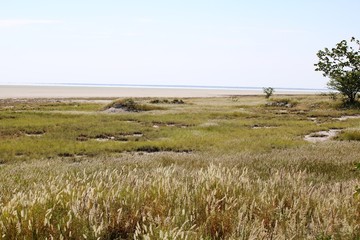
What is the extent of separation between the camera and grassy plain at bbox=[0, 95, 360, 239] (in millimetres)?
3502

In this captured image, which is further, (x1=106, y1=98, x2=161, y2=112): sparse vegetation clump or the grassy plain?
(x1=106, y1=98, x2=161, y2=112): sparse vegetation clump

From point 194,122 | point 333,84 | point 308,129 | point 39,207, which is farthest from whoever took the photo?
point 333,84

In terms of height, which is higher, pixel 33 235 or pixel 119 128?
pixel 33 235

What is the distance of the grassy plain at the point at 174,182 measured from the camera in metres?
3.50

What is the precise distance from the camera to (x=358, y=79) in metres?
32.0

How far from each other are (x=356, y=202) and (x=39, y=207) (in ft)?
12.2

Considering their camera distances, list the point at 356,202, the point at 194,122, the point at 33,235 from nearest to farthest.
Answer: the point at 33,235
the point at 356,202
the point at 194,122

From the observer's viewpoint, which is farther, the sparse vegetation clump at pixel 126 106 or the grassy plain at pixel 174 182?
the sparse vegetation clump at pixel 126 106

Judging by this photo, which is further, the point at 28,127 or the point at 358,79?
the point at 358,79

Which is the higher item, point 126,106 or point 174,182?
point 174,182

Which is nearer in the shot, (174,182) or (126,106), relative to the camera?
(174,182)

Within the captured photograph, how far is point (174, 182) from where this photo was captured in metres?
4.99

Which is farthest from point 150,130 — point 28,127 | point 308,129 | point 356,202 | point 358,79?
point 356,202

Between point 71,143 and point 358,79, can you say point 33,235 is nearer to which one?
point 71,143
